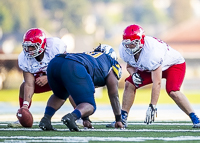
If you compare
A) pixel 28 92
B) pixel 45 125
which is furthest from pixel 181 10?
pixel 45 125

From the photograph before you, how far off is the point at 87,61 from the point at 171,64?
1348 mm

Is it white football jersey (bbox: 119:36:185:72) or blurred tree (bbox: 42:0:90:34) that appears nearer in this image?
white football jersey (bbox: 119:36:185:72)

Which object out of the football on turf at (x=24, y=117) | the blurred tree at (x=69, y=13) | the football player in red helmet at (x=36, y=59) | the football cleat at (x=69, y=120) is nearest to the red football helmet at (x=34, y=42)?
the football player in red helmet at (x=36, y=59)

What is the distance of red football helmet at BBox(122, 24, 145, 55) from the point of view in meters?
6.77

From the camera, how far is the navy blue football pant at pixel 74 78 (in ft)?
19.7

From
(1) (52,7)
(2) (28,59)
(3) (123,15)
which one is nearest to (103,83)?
(2) (28,59)

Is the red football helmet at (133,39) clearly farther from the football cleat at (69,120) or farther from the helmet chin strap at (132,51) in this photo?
the football cleat at (69,120)

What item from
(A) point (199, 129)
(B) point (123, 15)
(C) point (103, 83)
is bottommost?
(B) point (123, 15)

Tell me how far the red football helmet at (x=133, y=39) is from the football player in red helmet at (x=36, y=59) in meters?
0.98

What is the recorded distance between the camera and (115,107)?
6652 mm

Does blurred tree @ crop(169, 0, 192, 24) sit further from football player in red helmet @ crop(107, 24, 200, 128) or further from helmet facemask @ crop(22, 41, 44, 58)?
helmet facemask @ crop(22, 41, 44, 58)

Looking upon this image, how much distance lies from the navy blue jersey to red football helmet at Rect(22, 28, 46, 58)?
780 millimetres

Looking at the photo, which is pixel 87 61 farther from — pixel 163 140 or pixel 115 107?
pixel 163 140

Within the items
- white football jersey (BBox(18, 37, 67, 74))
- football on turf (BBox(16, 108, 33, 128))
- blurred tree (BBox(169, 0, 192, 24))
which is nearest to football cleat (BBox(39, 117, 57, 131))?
football on turf (BBox(16, 108, 33, 128))
